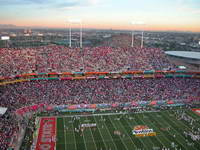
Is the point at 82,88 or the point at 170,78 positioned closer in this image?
the point at 82,88

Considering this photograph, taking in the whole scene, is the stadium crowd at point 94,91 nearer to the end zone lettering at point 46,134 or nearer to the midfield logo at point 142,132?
the end zone lettering at point 46,134

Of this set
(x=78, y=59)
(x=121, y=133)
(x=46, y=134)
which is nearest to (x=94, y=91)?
(x=78, y=59)

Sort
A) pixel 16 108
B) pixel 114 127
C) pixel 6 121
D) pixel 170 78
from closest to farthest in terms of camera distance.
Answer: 1. pixel 6 121
2. pixel 114 127
3. pixel 16 108
4. pixel 170 78

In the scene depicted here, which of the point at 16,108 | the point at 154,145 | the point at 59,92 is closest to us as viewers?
the point at 154,145

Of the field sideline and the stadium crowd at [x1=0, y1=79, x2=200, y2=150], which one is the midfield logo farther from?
the stadium crowd at [x1=0, y1=79, x2=200, y2=150]

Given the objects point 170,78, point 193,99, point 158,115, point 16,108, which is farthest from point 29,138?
point 170,78

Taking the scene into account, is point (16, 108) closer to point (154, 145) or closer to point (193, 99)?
point (154, 145)

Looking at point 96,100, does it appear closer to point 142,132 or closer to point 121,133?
point 121,133

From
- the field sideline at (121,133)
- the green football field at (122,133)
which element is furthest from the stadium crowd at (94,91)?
the green football field at (122,133)
